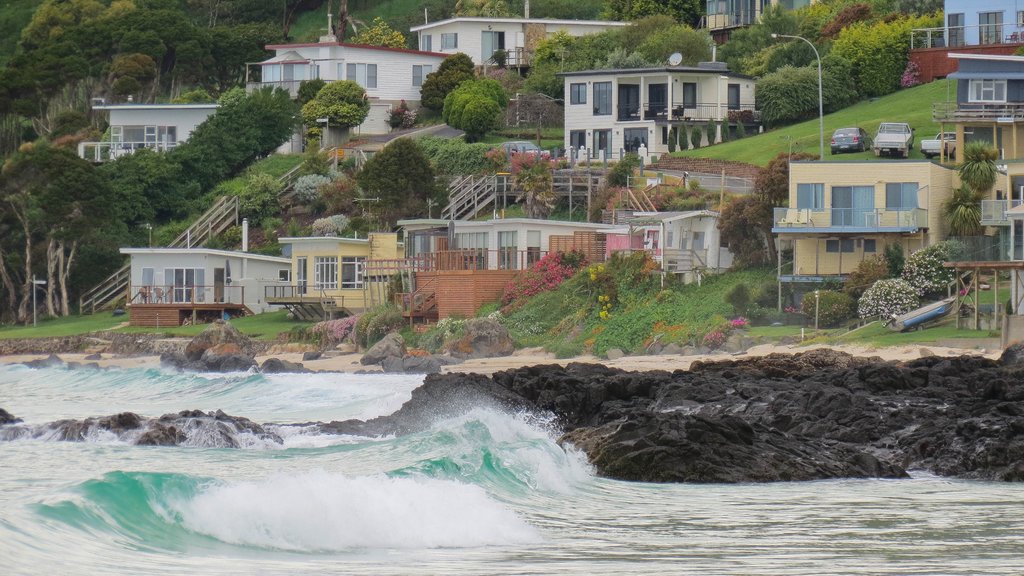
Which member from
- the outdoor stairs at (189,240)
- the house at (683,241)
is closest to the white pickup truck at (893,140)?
the house at (683,241)

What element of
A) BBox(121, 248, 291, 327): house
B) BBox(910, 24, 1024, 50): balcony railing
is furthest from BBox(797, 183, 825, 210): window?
BBox(910, 24, 1024, 50): balcony railing

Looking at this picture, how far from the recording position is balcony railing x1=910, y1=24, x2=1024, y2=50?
7656cm

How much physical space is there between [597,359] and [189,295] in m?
25.3

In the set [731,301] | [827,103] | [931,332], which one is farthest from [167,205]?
[931,332]

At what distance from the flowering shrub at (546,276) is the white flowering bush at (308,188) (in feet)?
74.5

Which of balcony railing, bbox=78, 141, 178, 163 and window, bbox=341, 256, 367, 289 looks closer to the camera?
window, bbox=341, 256, 367, 289

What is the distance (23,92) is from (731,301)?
56.1 metres

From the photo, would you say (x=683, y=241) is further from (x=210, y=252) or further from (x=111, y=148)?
(x=111, y=148)

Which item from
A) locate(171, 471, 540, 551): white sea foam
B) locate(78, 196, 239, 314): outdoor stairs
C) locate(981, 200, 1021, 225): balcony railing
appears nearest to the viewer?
locate(171, 471, 540, 551): white sea foam

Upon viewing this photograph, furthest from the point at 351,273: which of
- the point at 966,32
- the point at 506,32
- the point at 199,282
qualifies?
the point at 506,32

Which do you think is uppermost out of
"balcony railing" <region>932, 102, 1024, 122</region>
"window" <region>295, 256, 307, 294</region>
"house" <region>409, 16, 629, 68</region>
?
"house" <region>409, 16, 629, 68</region>

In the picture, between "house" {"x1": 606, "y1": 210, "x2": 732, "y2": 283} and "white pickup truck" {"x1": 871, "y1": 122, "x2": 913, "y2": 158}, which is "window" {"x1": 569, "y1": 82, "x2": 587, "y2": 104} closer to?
"white pickup truck" {"x1": 871, "y1": 122, "x2": 913, "y2": 158}

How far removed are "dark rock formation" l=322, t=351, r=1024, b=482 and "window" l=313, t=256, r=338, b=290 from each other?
25624 millimetres

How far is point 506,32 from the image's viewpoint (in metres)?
97.5
